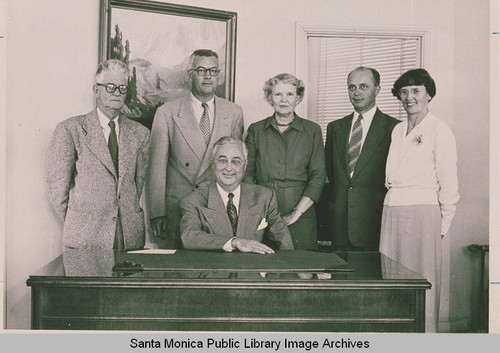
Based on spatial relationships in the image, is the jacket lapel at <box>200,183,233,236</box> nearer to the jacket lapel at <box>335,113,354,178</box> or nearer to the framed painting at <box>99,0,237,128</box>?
the jacket lapel at <box>335,113,354,178</box>

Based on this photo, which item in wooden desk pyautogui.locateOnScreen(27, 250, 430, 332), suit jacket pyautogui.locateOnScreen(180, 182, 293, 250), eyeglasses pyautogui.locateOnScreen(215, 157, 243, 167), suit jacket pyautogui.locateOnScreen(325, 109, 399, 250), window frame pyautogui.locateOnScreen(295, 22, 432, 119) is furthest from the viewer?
window frame pyautogui.locateOnScreen(295, 22, 432, 119)

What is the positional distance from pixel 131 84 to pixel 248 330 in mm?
2311

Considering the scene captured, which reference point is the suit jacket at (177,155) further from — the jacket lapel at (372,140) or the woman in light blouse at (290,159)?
the jacket lapel at (372,140)

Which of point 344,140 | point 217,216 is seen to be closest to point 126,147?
point 217,216

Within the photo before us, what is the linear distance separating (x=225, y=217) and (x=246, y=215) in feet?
0.39

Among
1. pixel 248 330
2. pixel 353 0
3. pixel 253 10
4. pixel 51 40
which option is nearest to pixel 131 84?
pixel 51 40

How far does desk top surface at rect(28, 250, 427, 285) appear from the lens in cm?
240

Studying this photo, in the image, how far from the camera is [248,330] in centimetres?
235

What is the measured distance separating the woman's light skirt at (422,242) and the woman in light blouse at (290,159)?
0.52 metres

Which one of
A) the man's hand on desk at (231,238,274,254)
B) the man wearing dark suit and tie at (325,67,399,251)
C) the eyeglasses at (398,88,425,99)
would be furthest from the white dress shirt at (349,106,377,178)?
the man's hand on desk at (231,238,274,254)

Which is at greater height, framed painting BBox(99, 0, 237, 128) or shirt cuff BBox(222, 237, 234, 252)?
framed painting BBox(99, 0, 237, 128)

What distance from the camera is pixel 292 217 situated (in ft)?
11.9

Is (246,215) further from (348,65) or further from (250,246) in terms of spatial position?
(348,65)

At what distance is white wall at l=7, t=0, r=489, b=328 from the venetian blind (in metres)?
0.18
